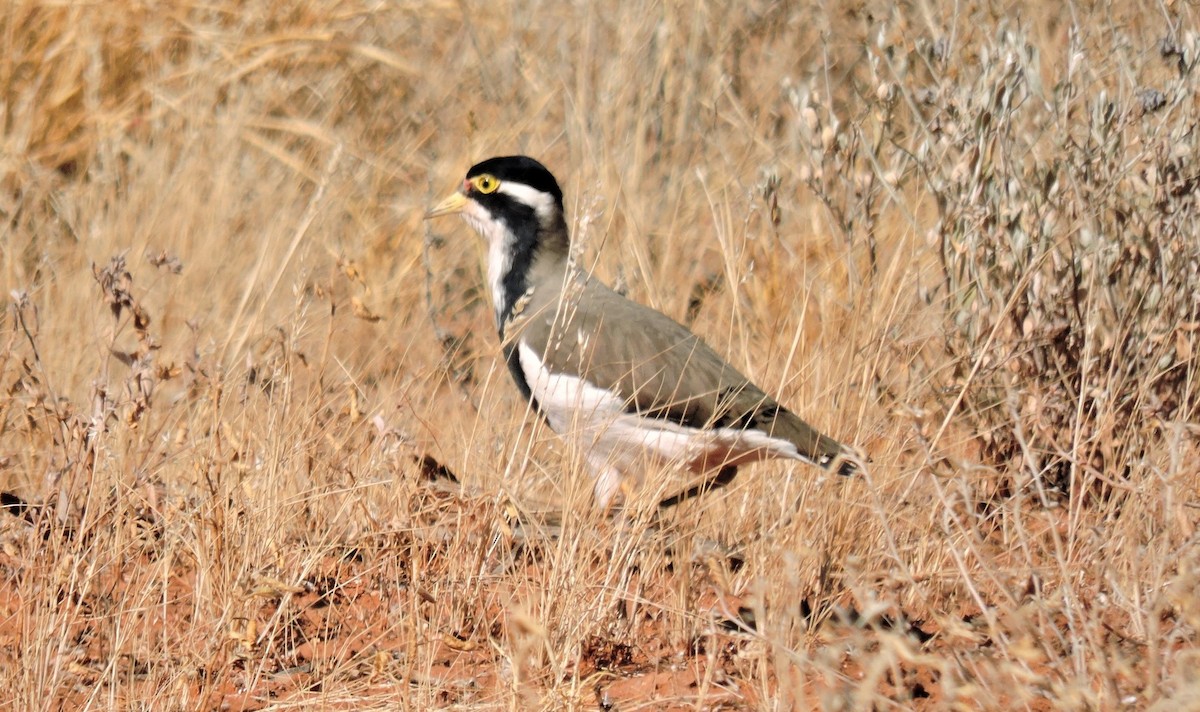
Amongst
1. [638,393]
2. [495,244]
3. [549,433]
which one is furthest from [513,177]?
[638,393]

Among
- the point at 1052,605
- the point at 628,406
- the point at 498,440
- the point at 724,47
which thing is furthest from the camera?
the point at 724,47

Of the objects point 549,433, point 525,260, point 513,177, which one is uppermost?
point 513,177

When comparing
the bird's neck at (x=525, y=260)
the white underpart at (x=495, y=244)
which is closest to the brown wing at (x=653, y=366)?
the bird's neck at (x=525, y=260)

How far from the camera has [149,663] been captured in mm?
3369

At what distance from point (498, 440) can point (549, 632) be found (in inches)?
43.2

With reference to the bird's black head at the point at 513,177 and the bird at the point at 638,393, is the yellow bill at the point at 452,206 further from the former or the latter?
the bird at the point at 638,393

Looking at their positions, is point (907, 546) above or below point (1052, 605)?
below

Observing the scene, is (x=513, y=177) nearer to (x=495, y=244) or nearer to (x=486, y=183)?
(x=486, y=183)

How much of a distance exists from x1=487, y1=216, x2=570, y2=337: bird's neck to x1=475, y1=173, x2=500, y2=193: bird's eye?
7.6 inches

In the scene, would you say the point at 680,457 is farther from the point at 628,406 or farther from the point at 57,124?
the point at 57,124

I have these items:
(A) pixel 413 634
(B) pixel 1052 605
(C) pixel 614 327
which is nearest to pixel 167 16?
(C) pixel 614 327

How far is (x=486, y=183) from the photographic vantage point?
572 cm

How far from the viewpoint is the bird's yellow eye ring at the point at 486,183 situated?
18.7 feet

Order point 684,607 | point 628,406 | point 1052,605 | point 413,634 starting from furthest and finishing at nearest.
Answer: point 628,406 < point 684,607 < point 413,634 < point 1052,605
